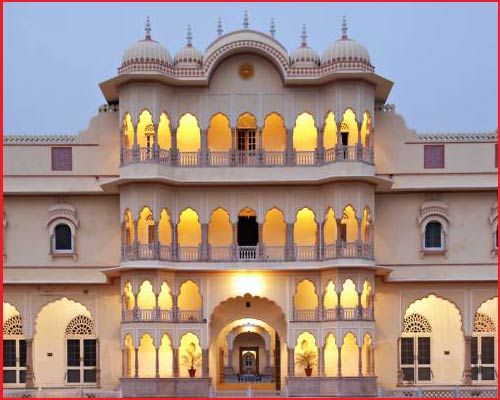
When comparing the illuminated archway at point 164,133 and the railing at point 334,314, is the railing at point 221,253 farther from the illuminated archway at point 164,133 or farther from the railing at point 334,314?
the illuminated archway at point 164,133

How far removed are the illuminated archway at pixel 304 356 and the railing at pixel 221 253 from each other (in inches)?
115

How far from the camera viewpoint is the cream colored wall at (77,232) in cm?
2964

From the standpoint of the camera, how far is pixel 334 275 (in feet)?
91.7

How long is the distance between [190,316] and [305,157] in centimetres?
539

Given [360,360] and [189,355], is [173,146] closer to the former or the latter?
[189,355]

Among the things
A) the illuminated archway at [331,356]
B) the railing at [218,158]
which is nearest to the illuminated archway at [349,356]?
the illuminated archway at [331,356]

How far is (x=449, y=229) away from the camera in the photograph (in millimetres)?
29625

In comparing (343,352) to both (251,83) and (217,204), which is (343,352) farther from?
(251,83)

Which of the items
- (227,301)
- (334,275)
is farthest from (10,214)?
(334,275)

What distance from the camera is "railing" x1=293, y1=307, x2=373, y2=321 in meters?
27.8

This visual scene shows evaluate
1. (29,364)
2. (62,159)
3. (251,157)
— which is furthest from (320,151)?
(29,364)

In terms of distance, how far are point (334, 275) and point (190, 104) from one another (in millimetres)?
6214

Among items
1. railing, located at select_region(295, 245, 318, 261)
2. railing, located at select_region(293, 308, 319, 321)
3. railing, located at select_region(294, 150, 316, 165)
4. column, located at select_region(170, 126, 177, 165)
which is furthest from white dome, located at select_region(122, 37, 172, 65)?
railing, located at select_region(293, 308, 319, 321)

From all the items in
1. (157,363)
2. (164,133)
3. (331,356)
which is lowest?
(157,363)
